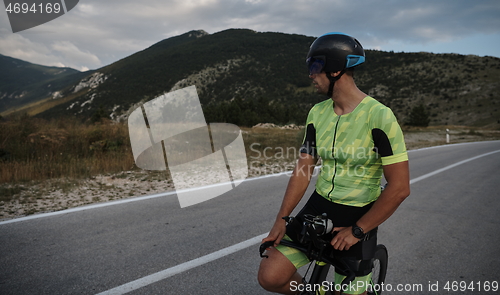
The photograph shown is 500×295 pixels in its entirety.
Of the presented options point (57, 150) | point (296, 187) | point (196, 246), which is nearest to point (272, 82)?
point (57, 150)

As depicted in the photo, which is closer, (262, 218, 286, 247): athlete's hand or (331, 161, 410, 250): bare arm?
(331, 161, 410, 250): bare arm

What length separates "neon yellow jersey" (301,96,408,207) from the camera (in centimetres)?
163

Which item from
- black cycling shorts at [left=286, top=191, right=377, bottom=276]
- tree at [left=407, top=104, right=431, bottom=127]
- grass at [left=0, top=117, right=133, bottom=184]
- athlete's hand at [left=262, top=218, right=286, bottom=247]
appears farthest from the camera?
tree at [left=407, top=104, right=431, bottom=127]

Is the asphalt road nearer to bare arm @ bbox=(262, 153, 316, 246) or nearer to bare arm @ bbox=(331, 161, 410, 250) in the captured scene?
bare arm @ bbox=(262, 153, 316, 246)

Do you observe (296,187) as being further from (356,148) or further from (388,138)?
(388,138)

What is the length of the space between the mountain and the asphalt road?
33008mm

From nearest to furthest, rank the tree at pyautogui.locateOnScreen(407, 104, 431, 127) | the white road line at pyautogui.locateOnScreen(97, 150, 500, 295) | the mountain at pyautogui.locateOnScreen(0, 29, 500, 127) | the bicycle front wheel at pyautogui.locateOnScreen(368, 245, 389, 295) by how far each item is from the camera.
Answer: the bicycle front wheel at pyautogui.locateOnScreen(368, 245, 389, 295) < the white road line at pyautogui.locateOnScreen(97, 150, 500, 295) < the tree at pyautogui.locateOnScreen(407, 104, 431, 127) < the mountain at pyautogui.locateOnScreen(0, 29, 500, 127)

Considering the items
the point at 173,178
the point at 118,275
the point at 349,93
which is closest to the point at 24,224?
the point at 118,275

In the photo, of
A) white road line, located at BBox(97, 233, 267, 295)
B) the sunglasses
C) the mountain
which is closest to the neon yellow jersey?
the sunglasses

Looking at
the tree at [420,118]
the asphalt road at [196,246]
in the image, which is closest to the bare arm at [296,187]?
the asphalt road at [196,246]

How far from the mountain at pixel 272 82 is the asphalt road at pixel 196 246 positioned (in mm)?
33008

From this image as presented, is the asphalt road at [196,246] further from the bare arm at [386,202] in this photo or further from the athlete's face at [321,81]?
the athlete's face at [321,81]

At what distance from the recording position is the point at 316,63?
177cm

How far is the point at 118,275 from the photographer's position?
3139mm
